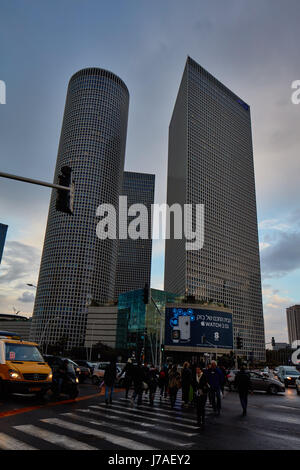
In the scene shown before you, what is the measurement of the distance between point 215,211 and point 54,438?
171393mm

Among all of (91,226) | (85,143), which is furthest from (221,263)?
(85,143)

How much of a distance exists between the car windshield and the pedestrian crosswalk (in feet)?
10.4

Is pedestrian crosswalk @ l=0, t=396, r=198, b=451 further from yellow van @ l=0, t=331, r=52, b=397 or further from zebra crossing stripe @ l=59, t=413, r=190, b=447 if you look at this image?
yellow van @ l=0, t=331, r=52, b=397

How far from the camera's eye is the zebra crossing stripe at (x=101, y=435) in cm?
662

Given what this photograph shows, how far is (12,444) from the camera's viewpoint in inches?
249

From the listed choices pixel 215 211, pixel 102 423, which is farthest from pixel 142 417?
pixel 215 211

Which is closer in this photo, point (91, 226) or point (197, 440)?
point (197, 440)

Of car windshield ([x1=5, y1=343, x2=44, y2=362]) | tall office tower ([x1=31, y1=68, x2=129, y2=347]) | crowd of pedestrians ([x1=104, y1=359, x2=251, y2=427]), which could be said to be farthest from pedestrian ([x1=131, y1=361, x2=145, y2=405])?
tall office tower ([x1=31, y1=68, x2=129, y2=347])

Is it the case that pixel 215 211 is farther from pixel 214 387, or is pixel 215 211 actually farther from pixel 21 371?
pixel 21 371

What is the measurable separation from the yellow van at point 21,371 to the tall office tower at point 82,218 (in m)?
142

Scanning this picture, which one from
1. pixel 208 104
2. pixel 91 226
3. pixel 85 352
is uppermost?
pixel 208 104
